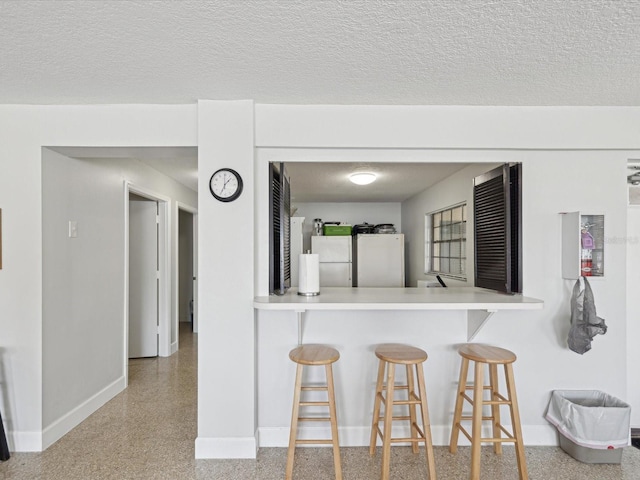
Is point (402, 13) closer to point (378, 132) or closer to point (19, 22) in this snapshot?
point (378, 132)

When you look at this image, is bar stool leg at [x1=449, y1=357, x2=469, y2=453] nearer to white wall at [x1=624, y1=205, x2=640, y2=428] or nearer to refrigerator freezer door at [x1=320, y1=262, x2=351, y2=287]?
white wall at [x1=624, y1=205, x2=640, y2=428]

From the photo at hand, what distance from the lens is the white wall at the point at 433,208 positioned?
11.1 feet

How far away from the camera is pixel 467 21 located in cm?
146

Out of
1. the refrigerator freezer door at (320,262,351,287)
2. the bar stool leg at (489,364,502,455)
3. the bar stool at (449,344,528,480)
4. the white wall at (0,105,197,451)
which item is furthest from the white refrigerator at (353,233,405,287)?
the white wall at (0,105,197,451)

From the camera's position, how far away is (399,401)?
2.06 meters

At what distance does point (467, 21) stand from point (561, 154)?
1453 millimetres

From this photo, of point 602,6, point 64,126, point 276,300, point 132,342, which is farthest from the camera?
point 132,342

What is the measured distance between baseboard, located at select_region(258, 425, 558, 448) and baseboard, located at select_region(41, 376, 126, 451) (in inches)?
54.7

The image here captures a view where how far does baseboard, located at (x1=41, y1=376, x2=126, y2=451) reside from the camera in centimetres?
240

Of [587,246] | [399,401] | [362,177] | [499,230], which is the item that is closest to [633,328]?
[587,246]

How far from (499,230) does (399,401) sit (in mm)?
1345

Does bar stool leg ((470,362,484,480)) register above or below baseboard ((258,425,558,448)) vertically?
above

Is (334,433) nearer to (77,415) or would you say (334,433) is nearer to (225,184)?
(225,184)

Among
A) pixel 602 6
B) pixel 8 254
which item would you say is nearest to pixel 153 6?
pixel 602 6
